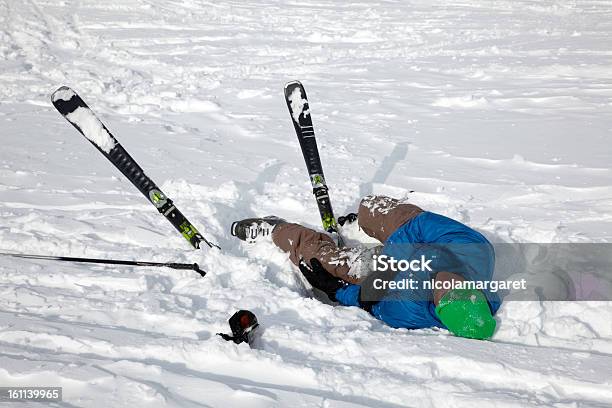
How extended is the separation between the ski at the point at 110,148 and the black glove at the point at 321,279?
29.0 inches

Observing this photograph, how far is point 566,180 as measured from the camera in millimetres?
4539

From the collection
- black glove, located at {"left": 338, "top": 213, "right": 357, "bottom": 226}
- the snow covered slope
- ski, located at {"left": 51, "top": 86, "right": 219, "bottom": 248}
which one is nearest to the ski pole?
the snow covered slope

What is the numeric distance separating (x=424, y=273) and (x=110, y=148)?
2.36 metres

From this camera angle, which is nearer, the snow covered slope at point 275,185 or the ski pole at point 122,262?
the snow covered slope at point 275,185

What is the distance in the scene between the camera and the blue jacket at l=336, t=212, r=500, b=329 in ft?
9.73

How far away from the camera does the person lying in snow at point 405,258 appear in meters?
2.77

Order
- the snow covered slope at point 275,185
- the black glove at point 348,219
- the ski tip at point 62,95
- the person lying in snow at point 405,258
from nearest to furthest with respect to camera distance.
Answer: the snow covered slope at point 275,185 < the person lying in snow at point 405,258 < the ski tip at point 62,95 < the black glove at point 348,219

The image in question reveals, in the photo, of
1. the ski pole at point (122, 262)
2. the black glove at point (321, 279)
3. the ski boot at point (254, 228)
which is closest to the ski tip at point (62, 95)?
the ski pole at point (122, 262)

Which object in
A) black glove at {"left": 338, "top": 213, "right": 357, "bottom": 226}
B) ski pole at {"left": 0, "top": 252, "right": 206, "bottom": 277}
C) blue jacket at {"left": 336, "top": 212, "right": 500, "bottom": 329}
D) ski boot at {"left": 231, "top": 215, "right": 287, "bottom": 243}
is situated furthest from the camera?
black glove at {"left": 338, "top": 213, "right": 357, "bottom": 226}

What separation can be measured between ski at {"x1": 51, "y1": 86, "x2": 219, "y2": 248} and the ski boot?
10.9 inches

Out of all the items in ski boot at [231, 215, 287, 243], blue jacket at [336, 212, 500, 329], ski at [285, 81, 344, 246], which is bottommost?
blue jacket at [336, 212, 500, 329]

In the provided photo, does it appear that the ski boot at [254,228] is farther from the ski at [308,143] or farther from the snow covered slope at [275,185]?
the ski at [308,143]

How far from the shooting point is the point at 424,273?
122 inches

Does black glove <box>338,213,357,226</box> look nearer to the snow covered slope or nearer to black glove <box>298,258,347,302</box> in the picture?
the snow covered slope
